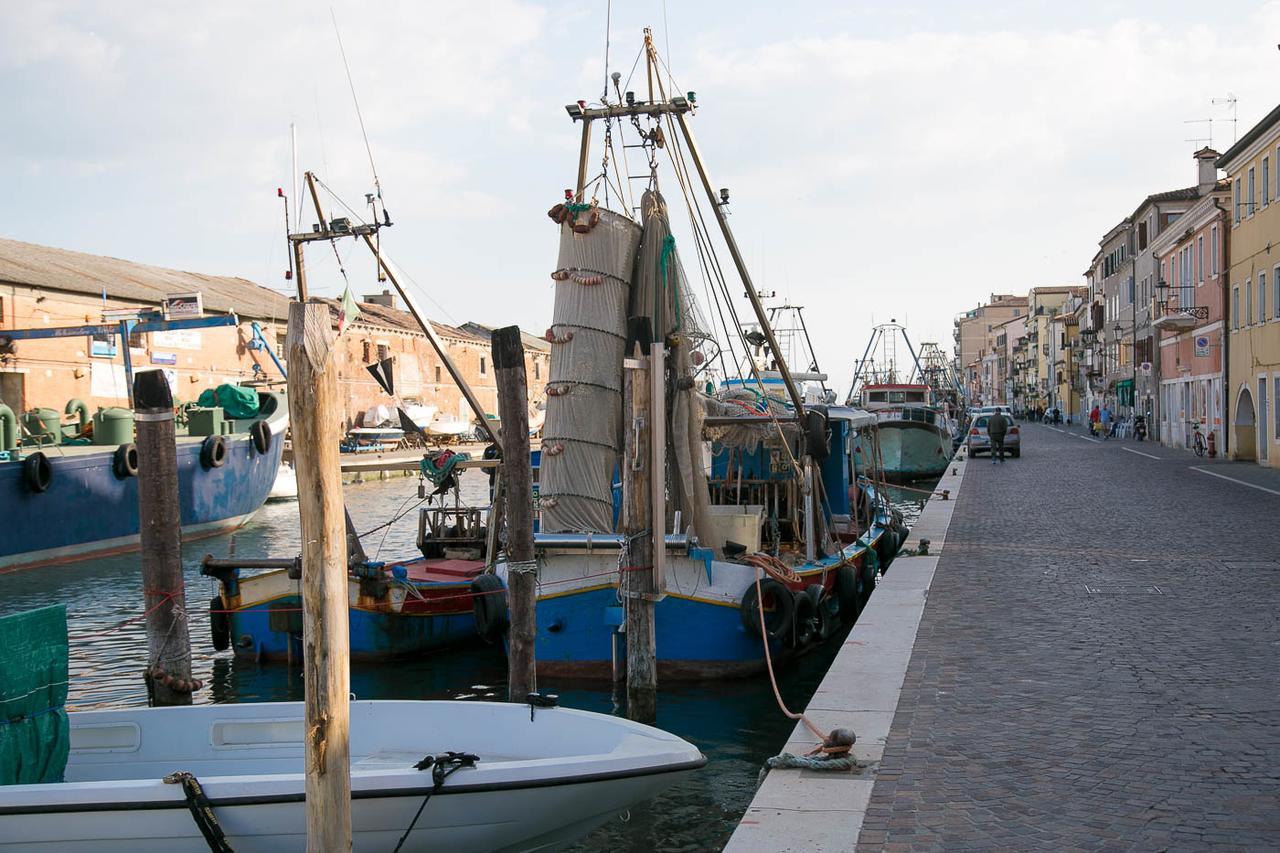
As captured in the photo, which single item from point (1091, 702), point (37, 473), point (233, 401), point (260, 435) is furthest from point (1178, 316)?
point (1091, 702)

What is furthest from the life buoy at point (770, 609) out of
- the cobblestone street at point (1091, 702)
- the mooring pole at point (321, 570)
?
the mooring pole at point (321, 570)

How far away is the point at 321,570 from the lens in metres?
6.07

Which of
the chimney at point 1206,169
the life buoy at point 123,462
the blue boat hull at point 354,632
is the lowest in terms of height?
the blue boat hull at point 354,632

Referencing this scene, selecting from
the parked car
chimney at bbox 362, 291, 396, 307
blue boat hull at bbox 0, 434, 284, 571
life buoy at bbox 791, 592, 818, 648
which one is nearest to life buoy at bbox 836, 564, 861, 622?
life buoy at bbox 791, 592, 818, 648

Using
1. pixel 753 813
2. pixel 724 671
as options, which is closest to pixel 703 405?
pixel 724 671

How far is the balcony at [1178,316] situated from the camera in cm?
4006

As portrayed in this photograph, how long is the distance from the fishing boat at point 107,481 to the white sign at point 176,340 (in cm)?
1007

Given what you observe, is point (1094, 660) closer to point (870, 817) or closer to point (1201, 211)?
point (870, 817)

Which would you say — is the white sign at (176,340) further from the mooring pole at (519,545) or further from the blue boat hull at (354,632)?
the mooring pole at (519,545)

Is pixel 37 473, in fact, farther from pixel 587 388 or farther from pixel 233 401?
pixel 587 388

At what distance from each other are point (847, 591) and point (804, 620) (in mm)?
1849

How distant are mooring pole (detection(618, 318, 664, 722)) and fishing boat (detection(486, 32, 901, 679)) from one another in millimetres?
64

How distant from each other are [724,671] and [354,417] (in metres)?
51.1

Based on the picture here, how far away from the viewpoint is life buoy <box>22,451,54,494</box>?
24.7m
